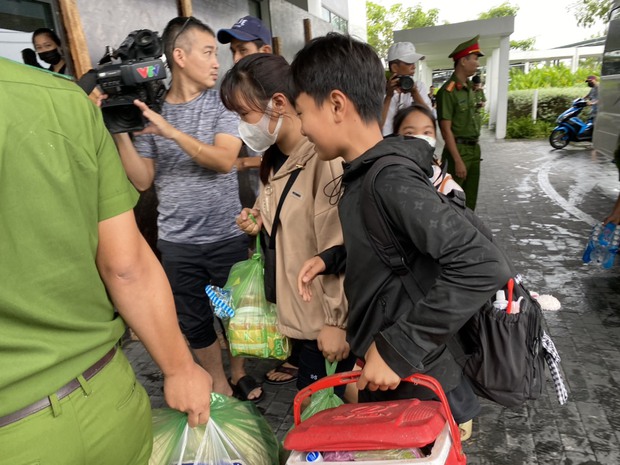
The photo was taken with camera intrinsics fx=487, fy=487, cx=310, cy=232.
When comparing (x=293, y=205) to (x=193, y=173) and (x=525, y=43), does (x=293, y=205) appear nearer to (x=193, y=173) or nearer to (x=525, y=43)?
(x=193, y=173)

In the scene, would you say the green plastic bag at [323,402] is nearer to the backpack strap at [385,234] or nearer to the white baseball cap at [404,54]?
the backpack strap at [385,234]

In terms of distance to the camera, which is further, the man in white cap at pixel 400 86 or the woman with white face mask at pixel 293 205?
the man in white cap at pixel 400 86

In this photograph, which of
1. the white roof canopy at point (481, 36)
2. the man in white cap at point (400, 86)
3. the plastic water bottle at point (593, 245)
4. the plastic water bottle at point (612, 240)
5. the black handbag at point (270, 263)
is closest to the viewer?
the black handbag at point (270, 263)

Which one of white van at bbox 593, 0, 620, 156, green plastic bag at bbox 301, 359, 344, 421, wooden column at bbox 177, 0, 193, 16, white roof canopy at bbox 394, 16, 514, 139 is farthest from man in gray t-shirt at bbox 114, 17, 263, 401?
white roof canopy at bbox 394, 16, 514, 139

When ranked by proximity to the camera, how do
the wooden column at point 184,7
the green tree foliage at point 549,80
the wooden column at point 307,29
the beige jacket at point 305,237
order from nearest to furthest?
the beige jacket at point 305,237 → the wooden column at point 184,7 → the wooden column at point 307,29 → the green tree foliage at point 549,80

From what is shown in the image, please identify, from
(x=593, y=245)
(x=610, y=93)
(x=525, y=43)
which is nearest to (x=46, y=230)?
(x=593, y=245)

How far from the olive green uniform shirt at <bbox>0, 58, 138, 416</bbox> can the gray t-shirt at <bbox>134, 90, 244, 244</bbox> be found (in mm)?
1509

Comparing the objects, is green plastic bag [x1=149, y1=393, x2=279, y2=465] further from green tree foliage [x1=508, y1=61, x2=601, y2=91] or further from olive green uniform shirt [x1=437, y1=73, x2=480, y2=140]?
green tree foliage [x1=508, y1=61, x2=601, y2=91]

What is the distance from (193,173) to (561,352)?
8.43 ft

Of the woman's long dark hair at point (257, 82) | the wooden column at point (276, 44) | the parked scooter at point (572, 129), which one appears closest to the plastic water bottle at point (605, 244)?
the woman's long dark hair at point (257, 82)

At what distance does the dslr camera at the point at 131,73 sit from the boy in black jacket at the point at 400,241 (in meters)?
0.72

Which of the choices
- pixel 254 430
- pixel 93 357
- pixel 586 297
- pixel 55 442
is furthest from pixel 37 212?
pixel 586 297

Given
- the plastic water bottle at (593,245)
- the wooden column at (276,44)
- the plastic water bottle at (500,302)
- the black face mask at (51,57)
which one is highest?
the wooden column at (276,44)

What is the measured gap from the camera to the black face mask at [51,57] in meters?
3.03
